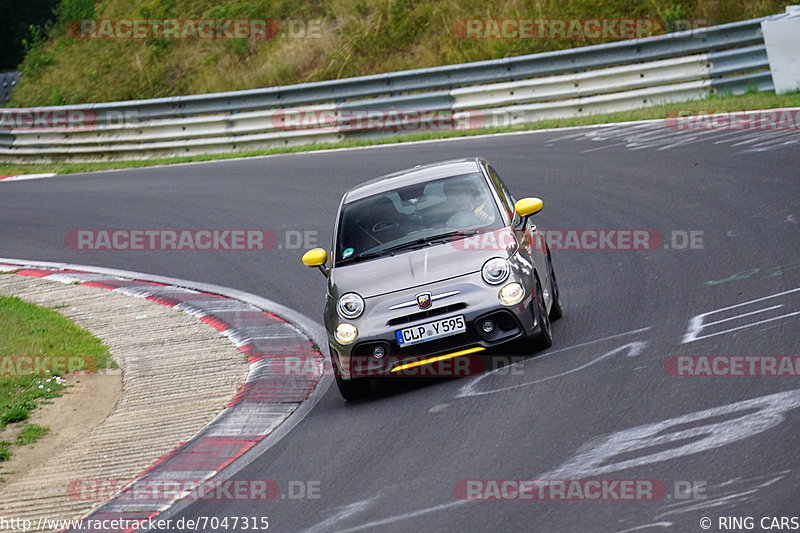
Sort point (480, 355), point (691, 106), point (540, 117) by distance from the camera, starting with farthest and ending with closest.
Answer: point (540, 117)
point (691, 106)
point (480, 355)

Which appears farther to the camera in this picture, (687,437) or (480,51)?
(480,51)

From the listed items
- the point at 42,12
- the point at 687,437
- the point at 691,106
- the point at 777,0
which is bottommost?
the point at 687,437

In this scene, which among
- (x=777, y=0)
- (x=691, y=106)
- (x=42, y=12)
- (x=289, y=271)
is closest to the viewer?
(x=289, y=271)

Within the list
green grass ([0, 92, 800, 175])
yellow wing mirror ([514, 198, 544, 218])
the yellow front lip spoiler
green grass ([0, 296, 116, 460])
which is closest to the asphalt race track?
the yellow front lip spoiler

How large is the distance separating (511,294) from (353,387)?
1.42 meters

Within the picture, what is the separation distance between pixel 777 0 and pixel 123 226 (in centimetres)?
1373

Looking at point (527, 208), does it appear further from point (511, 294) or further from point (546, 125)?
point (546, 125)

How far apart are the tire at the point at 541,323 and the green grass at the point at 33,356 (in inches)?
159

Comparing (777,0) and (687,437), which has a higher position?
(777,0)

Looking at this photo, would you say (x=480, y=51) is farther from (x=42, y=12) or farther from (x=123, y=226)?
(x=42, y=12)

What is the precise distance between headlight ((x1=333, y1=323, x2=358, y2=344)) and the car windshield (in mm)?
806

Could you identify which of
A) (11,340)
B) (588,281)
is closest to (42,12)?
(11,340)

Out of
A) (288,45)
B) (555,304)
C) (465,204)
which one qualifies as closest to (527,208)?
(465,204)

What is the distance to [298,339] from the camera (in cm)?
1094
